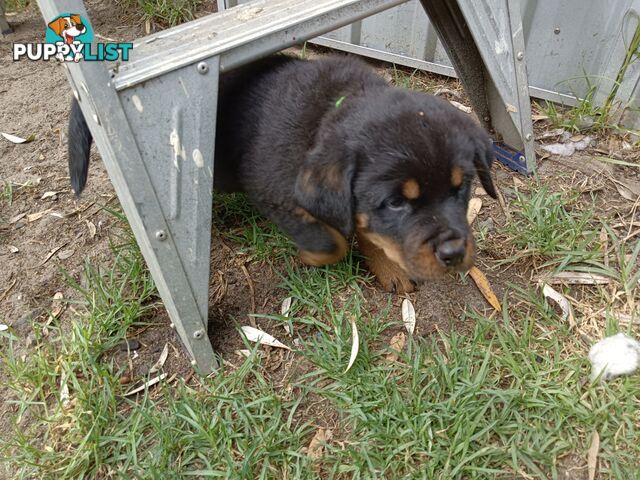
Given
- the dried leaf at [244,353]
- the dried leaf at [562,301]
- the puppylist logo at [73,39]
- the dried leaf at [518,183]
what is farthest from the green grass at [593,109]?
the puppylist logo at [73,39]

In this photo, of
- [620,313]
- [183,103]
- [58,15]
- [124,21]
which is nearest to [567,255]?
[620,313]

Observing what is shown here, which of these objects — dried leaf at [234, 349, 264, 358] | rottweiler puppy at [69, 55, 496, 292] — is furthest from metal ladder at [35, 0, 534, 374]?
rottweiler puppy at [69, 55, 496, 292]

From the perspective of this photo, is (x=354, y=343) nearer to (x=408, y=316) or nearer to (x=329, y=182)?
(x=408, y=316)

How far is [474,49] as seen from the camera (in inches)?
120

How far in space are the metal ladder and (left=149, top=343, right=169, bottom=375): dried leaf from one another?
0.19m

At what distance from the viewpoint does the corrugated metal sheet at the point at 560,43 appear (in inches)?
133

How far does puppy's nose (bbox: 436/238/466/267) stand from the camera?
197 cm

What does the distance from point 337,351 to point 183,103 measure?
3.86 ft

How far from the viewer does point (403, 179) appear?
194cm

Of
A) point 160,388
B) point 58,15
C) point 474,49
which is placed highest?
point 58,15

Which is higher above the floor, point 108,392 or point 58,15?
point 58,15

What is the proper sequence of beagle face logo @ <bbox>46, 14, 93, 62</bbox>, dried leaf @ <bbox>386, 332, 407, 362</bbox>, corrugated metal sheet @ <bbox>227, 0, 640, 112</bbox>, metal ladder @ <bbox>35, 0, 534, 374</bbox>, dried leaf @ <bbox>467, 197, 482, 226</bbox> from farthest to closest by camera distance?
corrugated metal sheet @ <bbox>227, 0, 640, 112</bbox> < dried leaf @ <bbox>467, 197, 482, 226</bbox> < dried leaf @ <bbox>386, 332, 407, 362</bbox> < metal ladder @ <bbox>35, 0, 534, 374</bbox> < beagle face logo @ <bbox>46, 14, 93, 62</bbox>

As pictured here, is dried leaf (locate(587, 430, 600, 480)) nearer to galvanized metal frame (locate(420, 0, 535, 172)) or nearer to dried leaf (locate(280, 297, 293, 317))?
dried leaf (locate(280, 297, 293, 317))

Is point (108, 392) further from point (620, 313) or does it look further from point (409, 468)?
point (620, 313)
